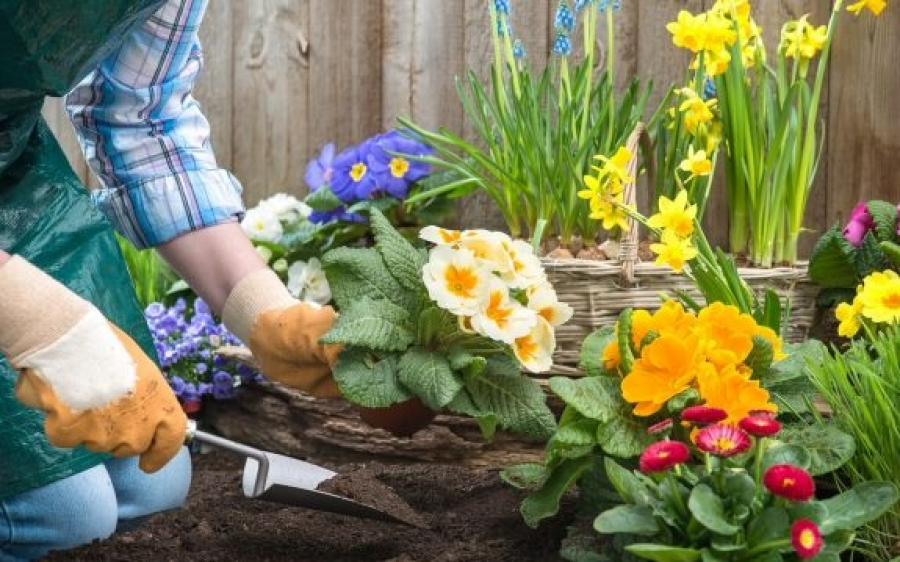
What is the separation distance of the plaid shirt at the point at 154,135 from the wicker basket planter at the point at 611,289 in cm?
66

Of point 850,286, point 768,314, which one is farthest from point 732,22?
point 768,314

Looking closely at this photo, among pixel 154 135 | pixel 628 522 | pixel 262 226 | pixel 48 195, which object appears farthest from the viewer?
pixel 262 226

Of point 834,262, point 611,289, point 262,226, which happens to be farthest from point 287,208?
point 834,262

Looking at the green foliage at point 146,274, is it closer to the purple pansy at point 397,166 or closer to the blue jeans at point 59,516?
the purple pansy at point 397,166

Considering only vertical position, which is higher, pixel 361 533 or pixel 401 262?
pixel 401 262

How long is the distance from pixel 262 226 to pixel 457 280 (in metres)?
1.64

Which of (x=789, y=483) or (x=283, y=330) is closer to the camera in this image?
(x=789, y=483)

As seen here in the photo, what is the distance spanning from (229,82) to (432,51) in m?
0.66

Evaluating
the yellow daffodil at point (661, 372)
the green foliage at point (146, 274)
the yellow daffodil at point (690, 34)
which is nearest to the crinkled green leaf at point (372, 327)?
the yellow daffodil at point (661, 372)

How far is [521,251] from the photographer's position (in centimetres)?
170

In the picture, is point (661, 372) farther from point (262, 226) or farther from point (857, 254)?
point (262, 226)

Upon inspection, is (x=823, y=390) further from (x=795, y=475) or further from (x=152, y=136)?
(x=152, y=136)

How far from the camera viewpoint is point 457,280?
1.63 metres

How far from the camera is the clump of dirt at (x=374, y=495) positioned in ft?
5.79
